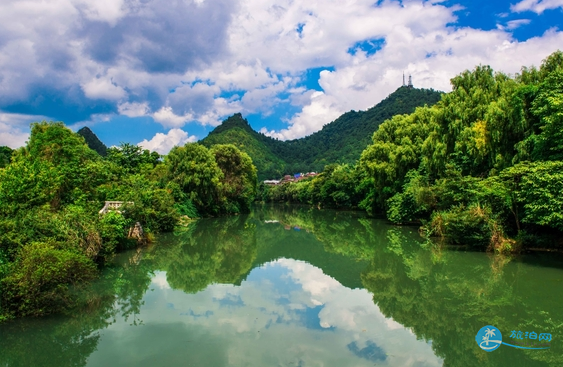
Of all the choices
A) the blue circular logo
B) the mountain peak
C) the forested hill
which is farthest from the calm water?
the mountain peak

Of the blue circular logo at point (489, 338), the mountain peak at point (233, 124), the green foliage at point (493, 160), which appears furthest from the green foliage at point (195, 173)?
the mountain peak at point (233, 124)

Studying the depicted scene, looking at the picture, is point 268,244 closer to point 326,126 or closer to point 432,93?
point 432,93

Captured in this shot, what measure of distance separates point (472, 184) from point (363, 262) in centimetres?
604

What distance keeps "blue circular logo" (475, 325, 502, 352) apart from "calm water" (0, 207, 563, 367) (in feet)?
0.45

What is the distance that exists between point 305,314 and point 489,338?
360 cm

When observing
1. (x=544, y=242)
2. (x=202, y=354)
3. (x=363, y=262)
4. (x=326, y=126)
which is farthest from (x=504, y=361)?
(x=326, y=126)

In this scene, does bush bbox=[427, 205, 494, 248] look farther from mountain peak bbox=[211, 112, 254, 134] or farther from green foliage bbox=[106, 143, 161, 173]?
mountain peak bbox=[211, 112, 254, 134]

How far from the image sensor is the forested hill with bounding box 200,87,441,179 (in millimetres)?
98062

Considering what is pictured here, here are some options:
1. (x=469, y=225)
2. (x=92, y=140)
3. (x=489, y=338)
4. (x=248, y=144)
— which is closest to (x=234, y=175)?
(x=469, y=225)

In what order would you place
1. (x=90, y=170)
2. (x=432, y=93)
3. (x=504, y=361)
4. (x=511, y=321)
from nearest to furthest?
(x=504, y=361) → (x=511, y=321) → (x=90, y=170) → (x=432, y=93)

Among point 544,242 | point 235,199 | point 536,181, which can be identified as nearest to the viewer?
point 536,181

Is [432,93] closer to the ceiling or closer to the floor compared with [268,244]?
closer to the ceiling

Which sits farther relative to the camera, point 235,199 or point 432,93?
point 432,93

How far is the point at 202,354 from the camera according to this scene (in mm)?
6477
